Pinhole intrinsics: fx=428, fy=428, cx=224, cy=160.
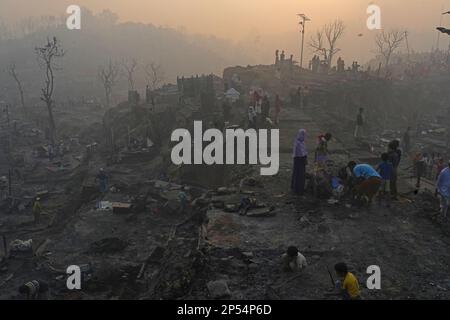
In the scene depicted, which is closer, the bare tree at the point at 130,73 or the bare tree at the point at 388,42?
the bare tree at the point at 388,42

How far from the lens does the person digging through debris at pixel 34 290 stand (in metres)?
8.98

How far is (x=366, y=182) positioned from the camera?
9.95m

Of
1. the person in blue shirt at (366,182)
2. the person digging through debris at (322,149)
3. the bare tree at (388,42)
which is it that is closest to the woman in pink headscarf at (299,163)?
the person digging through debris at (322,149)

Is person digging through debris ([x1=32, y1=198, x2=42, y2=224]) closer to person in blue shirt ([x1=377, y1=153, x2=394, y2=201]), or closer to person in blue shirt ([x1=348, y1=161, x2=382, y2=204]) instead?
person in blue shirt ([x1=348, y1=161, x2=382, y2=204])

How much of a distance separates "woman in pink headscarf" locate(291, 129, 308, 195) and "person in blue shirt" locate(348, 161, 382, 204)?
1250 millimetres

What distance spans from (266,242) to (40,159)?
24199 millimetres

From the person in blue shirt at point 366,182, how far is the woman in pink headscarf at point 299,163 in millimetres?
1250

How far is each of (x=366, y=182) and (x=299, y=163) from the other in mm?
1690

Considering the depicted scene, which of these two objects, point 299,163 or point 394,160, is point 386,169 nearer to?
point 394,160

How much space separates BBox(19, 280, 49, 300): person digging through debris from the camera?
8979mm

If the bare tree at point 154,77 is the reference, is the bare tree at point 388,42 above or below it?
above

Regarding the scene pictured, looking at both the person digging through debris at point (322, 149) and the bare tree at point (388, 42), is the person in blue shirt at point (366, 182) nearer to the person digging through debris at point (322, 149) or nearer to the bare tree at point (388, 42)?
the person digging through debris at point (322, 149)

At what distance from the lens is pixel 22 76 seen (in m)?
78.8

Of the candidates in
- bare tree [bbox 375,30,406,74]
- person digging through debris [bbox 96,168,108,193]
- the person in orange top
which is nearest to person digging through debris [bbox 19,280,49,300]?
person digging through debris [bbox 96,168,108,193]
